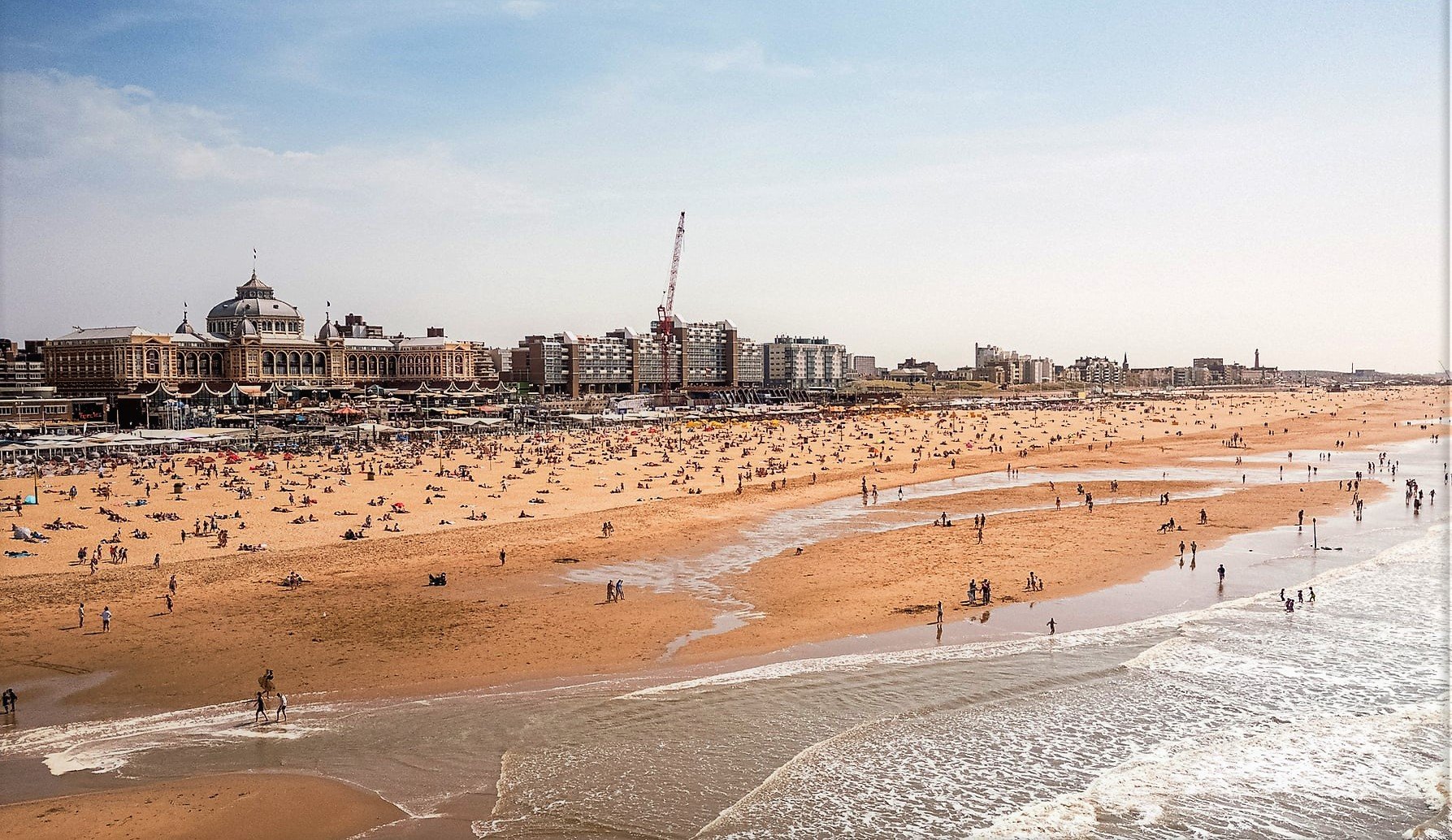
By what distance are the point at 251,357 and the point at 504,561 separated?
93.5 meters

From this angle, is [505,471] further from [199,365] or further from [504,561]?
[199,365]

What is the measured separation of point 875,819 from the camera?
13516mm

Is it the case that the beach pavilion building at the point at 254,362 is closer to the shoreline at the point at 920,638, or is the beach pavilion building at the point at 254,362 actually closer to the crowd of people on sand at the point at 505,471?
the crowd of people on sand at the point at 505,471

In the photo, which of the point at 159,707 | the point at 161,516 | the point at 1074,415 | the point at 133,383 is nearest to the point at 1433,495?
the point at 159,707

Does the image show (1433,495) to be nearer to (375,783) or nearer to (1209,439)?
(1209,439)

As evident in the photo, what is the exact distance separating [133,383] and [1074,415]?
112244 millimetres

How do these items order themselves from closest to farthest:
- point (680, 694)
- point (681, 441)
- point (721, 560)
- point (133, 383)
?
point (680, 694), point (721, 560), point (681, 441), point (133, 383)

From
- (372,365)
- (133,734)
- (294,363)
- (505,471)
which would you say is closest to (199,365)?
(294,363)

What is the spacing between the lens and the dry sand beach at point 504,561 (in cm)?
1920

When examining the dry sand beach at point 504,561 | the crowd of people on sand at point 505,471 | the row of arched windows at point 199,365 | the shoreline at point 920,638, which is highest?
the row of arched windows at point 199,365

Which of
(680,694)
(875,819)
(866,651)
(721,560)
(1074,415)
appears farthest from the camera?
(1074,415)

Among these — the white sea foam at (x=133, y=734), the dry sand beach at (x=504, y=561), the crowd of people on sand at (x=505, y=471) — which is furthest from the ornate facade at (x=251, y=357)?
Answer: the white sea foam at (x=133, y=734)

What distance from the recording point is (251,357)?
352 feet

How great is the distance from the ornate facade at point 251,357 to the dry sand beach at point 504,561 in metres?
51.2
